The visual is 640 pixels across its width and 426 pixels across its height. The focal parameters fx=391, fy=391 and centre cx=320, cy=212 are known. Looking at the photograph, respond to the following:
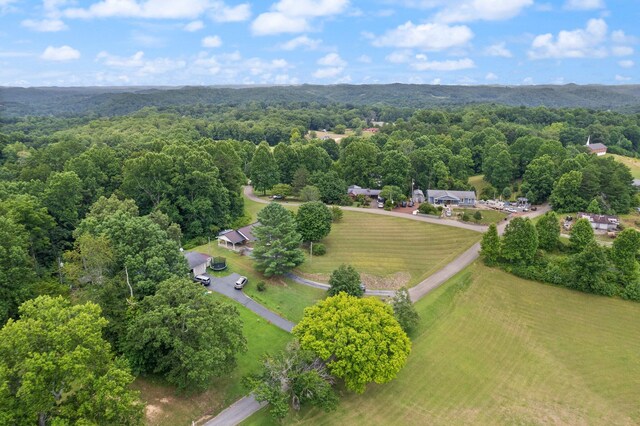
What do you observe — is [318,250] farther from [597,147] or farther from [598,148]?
[597,147]

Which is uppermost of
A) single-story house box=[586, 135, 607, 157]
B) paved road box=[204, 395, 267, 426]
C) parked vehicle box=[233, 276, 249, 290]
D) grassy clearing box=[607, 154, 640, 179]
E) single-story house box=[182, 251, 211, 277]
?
single-story house box=[586, 135, 607, 157]

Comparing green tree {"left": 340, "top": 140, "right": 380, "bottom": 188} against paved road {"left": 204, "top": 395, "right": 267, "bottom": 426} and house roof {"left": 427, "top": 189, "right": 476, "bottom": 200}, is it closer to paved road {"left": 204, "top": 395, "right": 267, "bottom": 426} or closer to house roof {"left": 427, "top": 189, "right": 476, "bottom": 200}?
house roof {"left": 427, "top": 189, "right": 476, "bottom": 200}

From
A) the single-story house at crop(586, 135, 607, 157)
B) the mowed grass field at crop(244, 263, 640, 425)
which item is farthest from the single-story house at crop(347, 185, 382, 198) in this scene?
the single-story house at crop(586, 135, 607, 157)

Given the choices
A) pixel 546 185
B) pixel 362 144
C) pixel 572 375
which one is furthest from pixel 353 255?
pixel 546 185

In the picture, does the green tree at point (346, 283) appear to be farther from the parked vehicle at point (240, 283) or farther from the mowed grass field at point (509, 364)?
the parked vehicle at point (240, 283)

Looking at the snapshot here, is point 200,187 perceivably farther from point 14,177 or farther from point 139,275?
point 14,177

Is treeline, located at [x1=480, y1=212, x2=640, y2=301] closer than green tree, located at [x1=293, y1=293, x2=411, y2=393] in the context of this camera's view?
No
